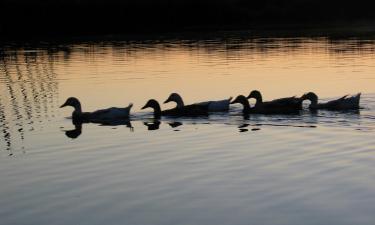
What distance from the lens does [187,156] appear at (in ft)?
52.2

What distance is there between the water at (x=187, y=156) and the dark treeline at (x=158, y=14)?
3698cm

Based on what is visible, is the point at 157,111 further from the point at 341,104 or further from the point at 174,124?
the point at 341,104

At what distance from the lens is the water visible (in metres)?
11.8

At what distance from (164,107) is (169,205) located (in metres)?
13.9

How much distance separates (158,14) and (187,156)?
2394 inches

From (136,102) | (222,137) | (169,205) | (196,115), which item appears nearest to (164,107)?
(136,102)

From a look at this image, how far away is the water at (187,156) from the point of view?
11812 mm

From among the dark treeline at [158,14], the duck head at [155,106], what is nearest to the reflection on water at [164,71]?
the duck head at [155,106]

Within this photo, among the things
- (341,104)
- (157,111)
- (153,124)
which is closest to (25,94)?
(157,111)

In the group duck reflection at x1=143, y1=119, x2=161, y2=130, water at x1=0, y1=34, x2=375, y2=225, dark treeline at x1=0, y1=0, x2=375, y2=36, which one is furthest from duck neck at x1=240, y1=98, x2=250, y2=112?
dark treeline at x1=0, y1=0, x2=375, y2=36

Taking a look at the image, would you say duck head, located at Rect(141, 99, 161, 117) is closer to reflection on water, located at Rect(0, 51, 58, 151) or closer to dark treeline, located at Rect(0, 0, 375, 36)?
reflection on water, located at Rect(0, 51, 58, 151)

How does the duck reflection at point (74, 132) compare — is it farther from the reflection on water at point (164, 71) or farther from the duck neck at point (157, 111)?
the duck neck at point (157, 111)

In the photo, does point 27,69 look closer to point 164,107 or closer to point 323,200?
point 164,107

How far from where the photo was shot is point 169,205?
1208 cm
